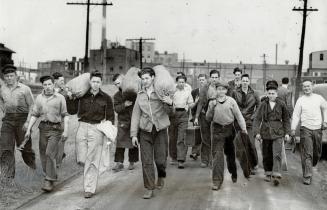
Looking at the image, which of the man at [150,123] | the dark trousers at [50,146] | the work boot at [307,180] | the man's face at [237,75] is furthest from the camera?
the man's face at [237,75]

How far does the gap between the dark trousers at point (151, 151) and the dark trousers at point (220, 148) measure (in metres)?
0.97

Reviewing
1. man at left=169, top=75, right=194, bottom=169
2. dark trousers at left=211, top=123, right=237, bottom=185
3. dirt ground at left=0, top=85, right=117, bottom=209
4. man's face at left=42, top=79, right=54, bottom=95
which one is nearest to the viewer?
dirt ground at left=0, top=85, right=117, bottom=209

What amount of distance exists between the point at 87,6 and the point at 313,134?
3034cm

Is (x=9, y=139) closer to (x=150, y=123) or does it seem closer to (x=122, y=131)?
(x=122, y=131)

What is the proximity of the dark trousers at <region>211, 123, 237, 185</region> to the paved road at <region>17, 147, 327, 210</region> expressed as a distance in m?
0.28

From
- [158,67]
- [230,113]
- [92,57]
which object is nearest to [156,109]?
[158,67]

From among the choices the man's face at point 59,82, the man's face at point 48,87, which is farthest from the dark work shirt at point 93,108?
the man's face at point 59,82

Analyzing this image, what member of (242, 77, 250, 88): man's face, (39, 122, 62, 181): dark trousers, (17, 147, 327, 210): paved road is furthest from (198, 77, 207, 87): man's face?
(39, 122, 62, 181): dark trousers

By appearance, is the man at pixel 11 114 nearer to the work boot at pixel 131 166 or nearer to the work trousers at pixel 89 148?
the work trousers at pixel 89 148

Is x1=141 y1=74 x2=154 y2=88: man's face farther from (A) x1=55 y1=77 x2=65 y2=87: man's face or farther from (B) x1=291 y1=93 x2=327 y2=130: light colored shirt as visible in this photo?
(B) x1=291 y1=93 x2=327 y2=130: light colored shirt

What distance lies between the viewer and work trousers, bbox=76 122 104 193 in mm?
7945

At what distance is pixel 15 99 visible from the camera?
8930 millimetres

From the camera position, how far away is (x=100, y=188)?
8531 mm

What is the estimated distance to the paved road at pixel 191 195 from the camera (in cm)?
725
